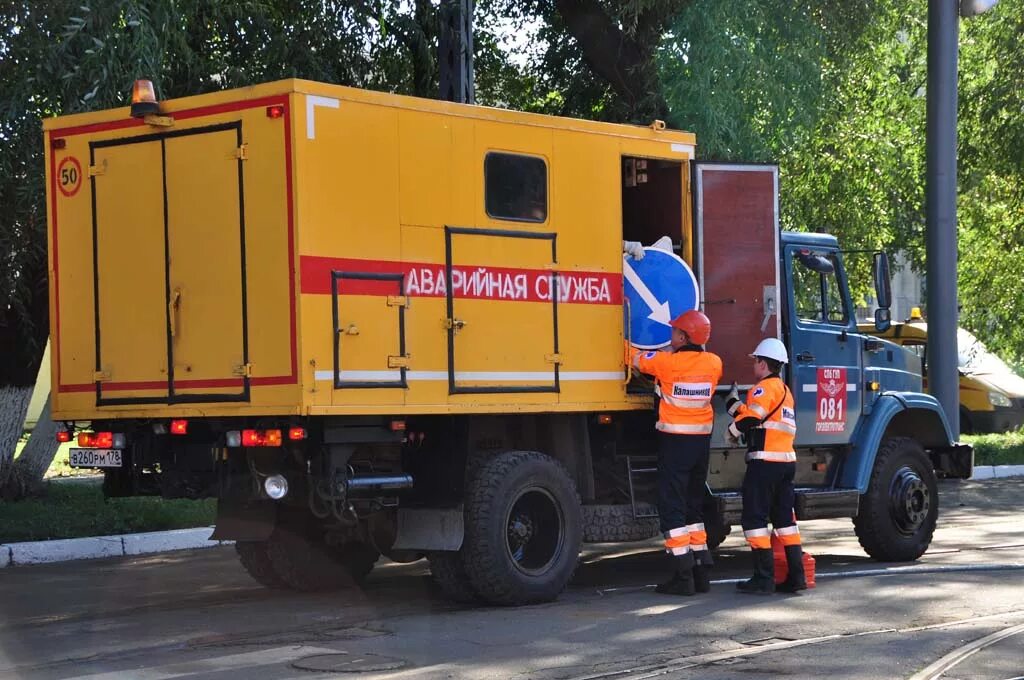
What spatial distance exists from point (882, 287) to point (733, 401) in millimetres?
1470

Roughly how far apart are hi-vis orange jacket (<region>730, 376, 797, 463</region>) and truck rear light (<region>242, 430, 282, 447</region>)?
306cm

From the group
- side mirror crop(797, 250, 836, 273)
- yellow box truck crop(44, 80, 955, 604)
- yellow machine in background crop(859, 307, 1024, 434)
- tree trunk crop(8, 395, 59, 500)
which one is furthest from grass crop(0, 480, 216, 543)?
yellow machine in background crop(859, 307, 1024, 434)

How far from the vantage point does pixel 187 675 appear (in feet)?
23.2

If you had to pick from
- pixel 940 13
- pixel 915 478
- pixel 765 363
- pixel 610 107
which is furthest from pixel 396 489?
pixel 940 13

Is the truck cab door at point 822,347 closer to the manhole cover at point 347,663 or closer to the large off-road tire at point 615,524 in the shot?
the large off-road tire at point 615,524

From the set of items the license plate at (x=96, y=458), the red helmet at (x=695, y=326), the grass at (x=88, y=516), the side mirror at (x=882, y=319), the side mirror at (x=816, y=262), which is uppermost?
the side mirror at (x=816, y=262)

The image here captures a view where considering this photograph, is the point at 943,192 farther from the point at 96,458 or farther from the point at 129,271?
the point at 96,458

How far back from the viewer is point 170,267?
911 centimetres

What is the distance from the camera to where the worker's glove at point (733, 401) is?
34.2ft

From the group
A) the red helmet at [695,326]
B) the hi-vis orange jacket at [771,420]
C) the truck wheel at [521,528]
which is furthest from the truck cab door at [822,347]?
the truck wheel at [521,528]

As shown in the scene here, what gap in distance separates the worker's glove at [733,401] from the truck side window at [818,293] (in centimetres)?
102

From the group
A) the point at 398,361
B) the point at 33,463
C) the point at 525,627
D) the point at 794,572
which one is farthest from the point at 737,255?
the point at 33,463

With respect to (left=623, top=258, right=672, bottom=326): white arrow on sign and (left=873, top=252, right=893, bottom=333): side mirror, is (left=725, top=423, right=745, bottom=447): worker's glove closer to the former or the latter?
(left=623, top=258, right=672, bottom=326): white arrow on sign

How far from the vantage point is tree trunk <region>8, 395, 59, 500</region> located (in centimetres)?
1420
